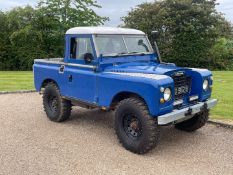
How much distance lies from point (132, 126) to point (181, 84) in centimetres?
117

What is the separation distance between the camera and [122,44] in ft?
22.5

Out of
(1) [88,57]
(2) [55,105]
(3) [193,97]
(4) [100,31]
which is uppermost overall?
(4) [100,31]

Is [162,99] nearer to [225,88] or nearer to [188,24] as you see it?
[225,88]

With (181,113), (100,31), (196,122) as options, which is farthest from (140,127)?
(100,31)

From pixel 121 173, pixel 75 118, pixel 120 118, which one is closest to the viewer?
pixel 121 173

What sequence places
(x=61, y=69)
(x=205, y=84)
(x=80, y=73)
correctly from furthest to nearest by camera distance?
1. (x=61, y=69)
2. (x=80, y=73)
3. (x=205, y=84)

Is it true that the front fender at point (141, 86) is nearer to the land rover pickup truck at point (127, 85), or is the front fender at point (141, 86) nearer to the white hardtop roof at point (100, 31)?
the land rover pickup truck at point (127, 85)

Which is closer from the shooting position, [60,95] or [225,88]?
[60,95]

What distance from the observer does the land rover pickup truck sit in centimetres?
540

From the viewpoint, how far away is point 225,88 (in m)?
11.8

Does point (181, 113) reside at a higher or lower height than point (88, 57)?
lower

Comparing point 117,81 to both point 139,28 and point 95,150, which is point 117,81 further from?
point 139,28

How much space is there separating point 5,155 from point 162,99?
2770mm

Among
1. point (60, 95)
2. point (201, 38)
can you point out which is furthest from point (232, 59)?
point (60, 95)
